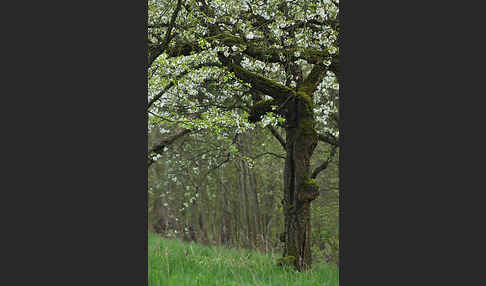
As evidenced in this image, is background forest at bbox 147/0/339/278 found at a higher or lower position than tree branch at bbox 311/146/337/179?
higher

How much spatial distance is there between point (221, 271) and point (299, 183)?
2.45 meters

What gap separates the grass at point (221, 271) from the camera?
4.55m

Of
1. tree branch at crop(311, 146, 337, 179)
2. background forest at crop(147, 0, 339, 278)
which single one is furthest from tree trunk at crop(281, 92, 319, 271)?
tree branch at crop(311, 146, 337, 179)

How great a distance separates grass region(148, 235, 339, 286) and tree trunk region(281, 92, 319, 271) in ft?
1.52

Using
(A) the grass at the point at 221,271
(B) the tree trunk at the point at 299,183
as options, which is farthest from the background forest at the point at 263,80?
(A) the grass at the point at 221,271

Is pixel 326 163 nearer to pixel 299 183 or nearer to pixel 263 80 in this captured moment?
pixel 299 183

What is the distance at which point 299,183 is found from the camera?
7.17 m

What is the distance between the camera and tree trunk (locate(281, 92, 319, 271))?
7.01 meters

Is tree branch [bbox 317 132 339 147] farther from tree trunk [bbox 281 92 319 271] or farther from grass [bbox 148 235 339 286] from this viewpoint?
grass [bbox 148 235 339 286]

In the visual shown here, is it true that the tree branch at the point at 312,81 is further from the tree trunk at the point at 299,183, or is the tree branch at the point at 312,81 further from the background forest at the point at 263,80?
the tree trunk at the point at 299,183

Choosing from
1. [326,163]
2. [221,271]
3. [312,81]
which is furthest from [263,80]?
[221,271]

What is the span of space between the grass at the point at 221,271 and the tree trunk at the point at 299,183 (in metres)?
0.46

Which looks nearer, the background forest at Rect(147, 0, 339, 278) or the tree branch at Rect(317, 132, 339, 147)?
the background forest at Rect(147, 0, 339, 278)

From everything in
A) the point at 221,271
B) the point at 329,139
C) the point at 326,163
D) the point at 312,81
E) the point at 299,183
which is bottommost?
the point at 221,271
